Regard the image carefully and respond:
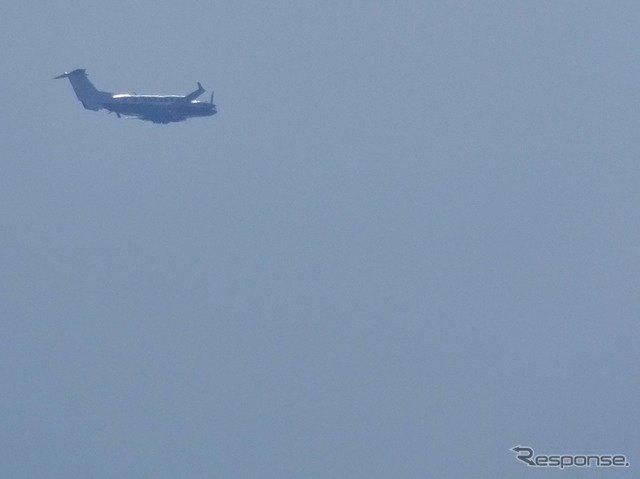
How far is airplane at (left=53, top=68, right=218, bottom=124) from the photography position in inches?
6506

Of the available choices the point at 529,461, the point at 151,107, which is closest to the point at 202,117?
the point at 151,107

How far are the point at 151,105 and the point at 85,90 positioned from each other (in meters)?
7.60

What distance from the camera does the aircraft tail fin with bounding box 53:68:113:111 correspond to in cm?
16775

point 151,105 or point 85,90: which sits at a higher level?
point 85,90

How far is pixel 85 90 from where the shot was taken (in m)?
169

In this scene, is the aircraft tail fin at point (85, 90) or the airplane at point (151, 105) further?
the aircraft tail fin at point (85, 90)

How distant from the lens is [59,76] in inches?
6565

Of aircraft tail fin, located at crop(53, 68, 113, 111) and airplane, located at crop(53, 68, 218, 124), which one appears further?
aircraft tail fin, located at crop(53, 68, 113, 111)

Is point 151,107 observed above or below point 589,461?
above

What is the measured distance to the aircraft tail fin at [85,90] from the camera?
550ft

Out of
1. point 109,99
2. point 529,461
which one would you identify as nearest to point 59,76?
point 109,99

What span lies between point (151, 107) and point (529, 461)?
48.2 meters

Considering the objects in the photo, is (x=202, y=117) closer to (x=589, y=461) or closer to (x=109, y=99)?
(x=109, y=99)

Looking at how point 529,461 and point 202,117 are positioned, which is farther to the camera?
point 202,117
